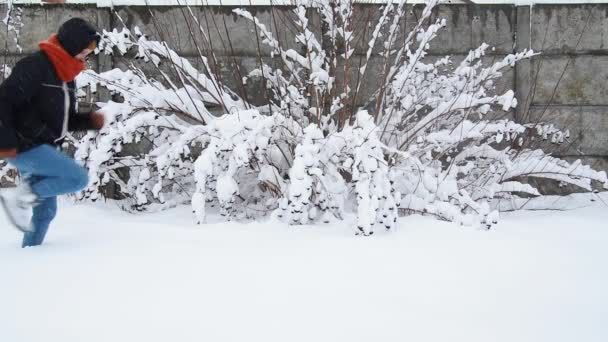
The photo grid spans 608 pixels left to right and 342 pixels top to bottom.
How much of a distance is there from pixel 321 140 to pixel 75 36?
1300mm

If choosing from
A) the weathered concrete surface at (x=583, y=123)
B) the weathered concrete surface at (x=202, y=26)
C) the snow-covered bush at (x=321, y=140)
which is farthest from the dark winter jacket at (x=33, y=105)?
the weathered concrete surface at (x=583, y=123)

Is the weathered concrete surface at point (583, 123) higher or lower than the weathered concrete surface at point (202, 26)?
lower

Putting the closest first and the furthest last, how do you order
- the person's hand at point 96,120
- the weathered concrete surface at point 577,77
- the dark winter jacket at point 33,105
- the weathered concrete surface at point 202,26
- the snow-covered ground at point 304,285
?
the snow-covered ground at point 304,285 < the dark winter jacket at point 33,105 < the person's hand at point 96,120 < the weathered concrete surface at point 202,26 < the weathered concrete surface at point 577,77

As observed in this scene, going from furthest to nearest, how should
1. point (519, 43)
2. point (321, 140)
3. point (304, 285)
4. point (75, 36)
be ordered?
point (519, 43) < point (321, 140) < point (75, 36) < point (304, 285)

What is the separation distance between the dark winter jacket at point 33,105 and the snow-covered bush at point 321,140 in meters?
0.73

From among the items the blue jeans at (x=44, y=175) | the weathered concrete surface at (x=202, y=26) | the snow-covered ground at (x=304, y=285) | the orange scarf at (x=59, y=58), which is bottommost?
the snow-covered ground at (x=304, y=285)

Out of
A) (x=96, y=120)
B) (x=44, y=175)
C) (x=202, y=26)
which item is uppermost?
Answer: (x=202, y=26)

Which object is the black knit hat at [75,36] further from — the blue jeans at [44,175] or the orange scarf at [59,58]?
the blue jeans at [44,175]

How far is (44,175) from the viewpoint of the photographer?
2459mm

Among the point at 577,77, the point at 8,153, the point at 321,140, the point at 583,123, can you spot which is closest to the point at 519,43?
the point at 577,77

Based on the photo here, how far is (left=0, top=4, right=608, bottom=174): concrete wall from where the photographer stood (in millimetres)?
4172

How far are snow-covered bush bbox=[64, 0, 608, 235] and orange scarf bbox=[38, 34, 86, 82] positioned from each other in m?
0.77

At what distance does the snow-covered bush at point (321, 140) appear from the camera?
9.36 feet

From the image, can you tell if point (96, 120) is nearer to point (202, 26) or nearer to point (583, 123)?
point (202, 26)
